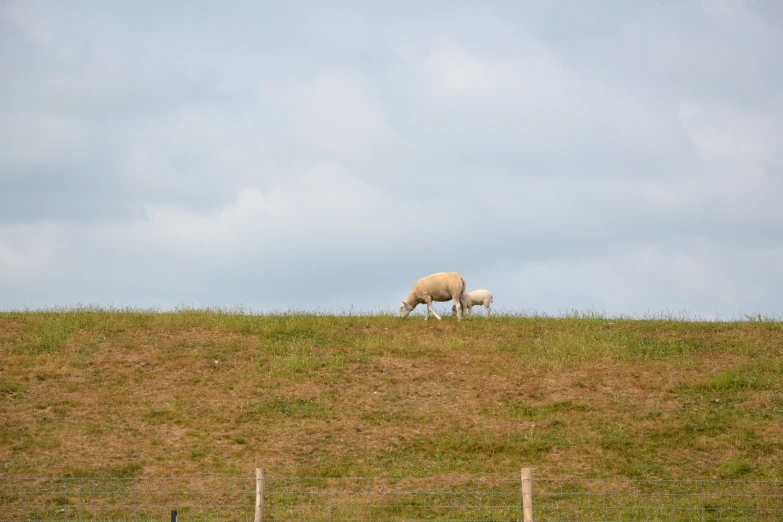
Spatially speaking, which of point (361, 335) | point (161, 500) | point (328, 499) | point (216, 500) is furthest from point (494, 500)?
point (361, 335)

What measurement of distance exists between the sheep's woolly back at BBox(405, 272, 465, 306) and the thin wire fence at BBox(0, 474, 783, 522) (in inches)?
567

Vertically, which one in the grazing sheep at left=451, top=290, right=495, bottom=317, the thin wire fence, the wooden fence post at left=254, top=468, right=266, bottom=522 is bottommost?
the thin wire fence

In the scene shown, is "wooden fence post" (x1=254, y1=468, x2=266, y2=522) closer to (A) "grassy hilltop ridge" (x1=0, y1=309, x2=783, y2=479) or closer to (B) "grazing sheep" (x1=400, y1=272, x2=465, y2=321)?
(A) "grassy hilltop ridge" (x1=0, y1=309, x2=783, y2=479)

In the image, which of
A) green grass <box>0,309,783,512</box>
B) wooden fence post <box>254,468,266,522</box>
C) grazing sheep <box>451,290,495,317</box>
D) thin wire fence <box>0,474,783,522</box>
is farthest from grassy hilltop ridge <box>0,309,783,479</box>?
wooden fence post <box>254,468,266,522</box>

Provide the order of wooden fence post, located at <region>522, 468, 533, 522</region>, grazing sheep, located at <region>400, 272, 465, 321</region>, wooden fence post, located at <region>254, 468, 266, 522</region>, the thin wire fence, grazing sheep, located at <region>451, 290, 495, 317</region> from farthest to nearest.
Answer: grazing sheep, located at <region>451, 290, 495, 317</region> < grazing sheep, located at <region>400, 272, 465, 321</region> < the thin wire fence < wooden fence post, located at <region>254, 468, 266, 522</region> < wooden fence post, located at <region>522, 468, 533, 522</region>

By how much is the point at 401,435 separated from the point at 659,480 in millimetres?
6517

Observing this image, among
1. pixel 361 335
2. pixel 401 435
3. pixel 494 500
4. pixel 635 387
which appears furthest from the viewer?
pixel 361 335

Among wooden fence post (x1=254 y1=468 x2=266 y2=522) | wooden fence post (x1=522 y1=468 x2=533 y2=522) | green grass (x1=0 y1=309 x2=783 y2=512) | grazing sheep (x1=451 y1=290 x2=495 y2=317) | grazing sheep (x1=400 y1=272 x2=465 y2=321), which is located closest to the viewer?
wooden fence post (x1=522 y1=468 x2=533 y2=522)

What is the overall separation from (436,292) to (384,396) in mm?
9624

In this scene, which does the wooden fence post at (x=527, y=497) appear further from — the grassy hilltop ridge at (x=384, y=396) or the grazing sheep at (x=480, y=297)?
the grazing sheep at (x=480, y=297)

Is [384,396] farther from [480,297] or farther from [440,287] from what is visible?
[480,297]

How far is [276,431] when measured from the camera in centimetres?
2367

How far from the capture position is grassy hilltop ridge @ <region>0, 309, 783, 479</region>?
21.9 m

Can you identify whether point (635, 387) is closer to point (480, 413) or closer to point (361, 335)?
point (480, 413)
